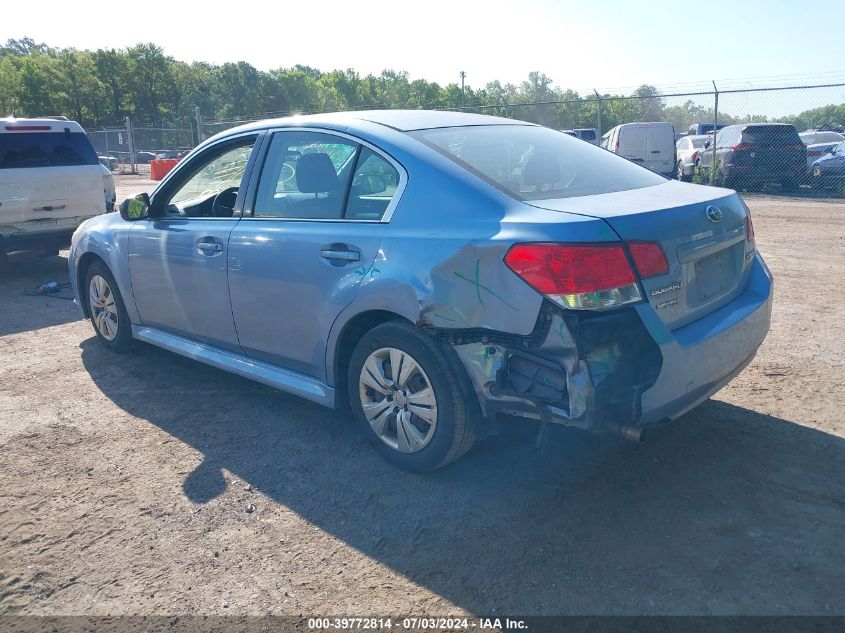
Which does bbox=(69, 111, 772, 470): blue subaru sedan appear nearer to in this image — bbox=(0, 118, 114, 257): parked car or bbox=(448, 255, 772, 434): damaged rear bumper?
bbox=(448, 255, 772, 434): damaged rear bumper

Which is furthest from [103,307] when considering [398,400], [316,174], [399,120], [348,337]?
[398,400]

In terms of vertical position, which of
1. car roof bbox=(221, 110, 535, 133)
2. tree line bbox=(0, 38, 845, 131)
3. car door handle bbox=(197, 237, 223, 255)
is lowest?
car door handle bbox=(197, 237, 223, 255)

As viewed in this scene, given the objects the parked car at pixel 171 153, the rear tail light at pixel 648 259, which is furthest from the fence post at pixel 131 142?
the rear tail light at pixel 648 259

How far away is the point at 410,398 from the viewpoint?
3.46m

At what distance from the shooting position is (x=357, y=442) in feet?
13.2

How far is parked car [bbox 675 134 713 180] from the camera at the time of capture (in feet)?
64.9

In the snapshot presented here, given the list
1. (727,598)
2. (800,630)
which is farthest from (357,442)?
(800,630)

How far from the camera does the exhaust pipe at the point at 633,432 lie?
9.40ft

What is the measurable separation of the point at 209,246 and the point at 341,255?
1170 millimetres

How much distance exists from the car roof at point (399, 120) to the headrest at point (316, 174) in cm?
21

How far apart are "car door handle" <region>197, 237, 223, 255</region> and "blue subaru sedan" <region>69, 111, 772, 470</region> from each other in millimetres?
12

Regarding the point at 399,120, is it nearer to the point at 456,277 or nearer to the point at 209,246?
the point at 456,277

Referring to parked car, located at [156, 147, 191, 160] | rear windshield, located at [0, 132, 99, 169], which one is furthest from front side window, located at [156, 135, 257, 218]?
parked car, located at [156, 147, 191, 160]

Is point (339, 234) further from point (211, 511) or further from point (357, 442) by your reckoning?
point (211, 511)
